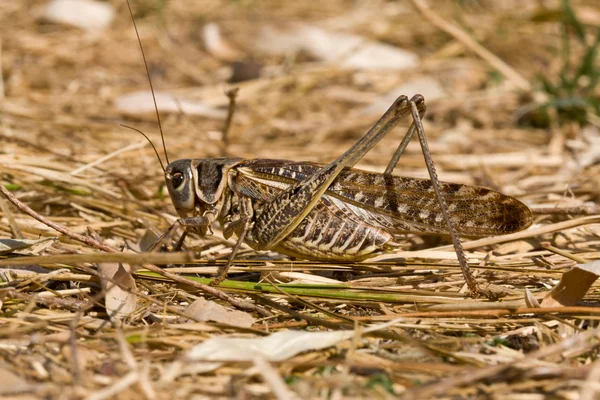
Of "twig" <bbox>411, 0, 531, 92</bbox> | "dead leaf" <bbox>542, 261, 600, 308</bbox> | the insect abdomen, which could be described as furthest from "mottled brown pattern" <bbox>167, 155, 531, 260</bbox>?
"twig" <bbox>411, 0, 531, 92</bbox>

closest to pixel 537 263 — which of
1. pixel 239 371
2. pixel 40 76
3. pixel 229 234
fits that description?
pixel 229 234

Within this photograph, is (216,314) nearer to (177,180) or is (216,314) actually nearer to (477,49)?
(177,180)

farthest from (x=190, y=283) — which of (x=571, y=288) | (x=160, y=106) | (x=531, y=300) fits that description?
(x=160, y=106)

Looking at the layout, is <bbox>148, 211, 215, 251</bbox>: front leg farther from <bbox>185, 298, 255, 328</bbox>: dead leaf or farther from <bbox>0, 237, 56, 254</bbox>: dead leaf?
<bbox>0, 237, 56, 254</bbox>: dead leaf

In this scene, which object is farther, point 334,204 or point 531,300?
point 334,204

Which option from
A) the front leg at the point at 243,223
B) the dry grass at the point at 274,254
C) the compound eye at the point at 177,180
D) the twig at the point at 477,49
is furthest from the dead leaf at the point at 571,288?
the twig at the point at 477,49

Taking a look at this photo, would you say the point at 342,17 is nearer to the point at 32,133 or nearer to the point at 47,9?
the point at 47,9
